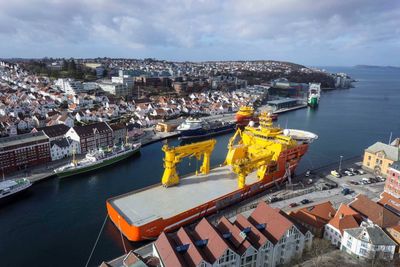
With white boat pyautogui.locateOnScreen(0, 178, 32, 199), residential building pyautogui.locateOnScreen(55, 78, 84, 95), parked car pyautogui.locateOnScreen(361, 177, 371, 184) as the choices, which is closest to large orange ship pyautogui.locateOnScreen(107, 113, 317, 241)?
parked car pyautogui.locateOnScreen(361, 177, 371, 184)

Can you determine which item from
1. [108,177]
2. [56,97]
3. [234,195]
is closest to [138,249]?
[234,195]

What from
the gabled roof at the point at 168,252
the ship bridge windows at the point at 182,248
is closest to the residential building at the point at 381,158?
the ship bridge windows at the point at 182,248

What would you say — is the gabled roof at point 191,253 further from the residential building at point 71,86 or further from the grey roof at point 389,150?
the residential building at point 71,86

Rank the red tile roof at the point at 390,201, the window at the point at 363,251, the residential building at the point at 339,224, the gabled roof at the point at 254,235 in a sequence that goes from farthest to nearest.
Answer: the red tile roof at the point at 390,201
the residential building at the point at 339,224
the window at the point at 363,251
the gabled roof at the point at 254,235

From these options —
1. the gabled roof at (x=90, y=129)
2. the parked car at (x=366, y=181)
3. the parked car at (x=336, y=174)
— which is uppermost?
the gabled roof at (x=90, y=129)

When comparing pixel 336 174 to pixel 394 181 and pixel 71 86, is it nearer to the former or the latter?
pixel 394 181

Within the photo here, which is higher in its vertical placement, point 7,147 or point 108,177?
point 7,147

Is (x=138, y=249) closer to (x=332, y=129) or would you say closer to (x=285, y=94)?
(x=332, y=129)
